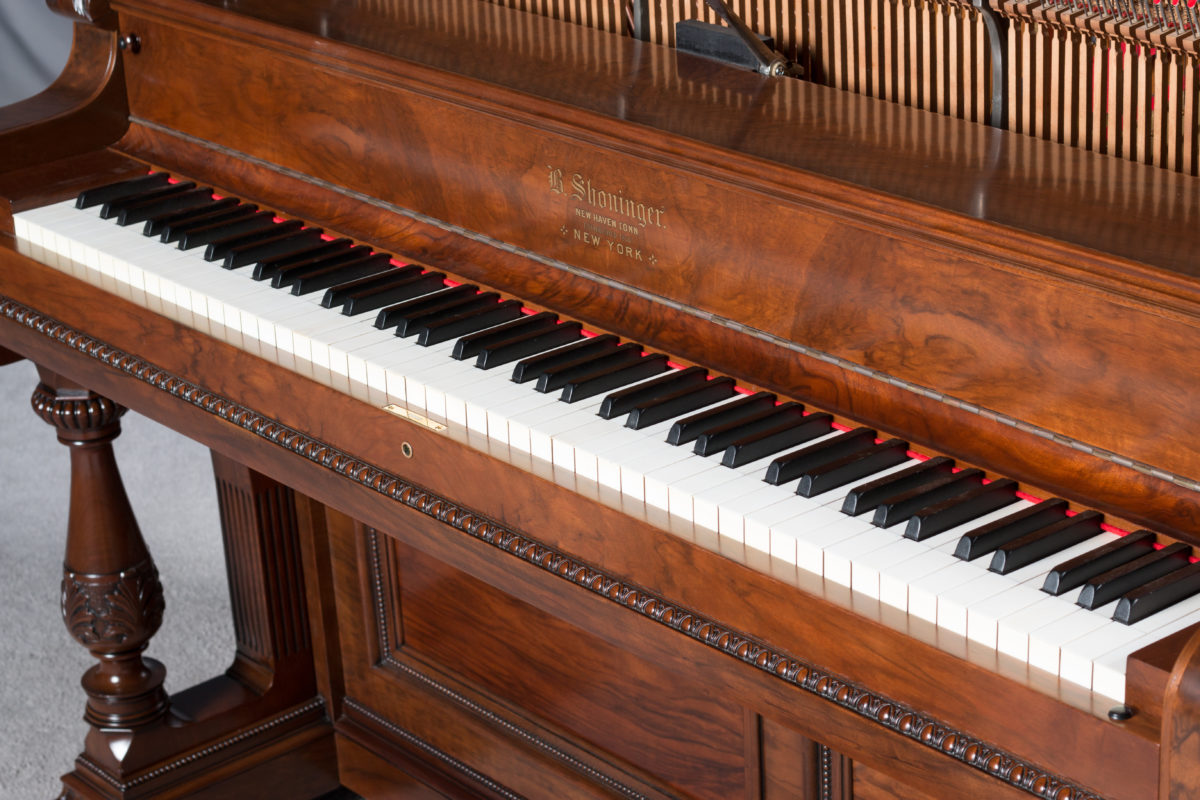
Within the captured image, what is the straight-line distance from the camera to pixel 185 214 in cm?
237

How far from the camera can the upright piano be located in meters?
1.43

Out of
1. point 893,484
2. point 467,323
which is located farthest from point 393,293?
point 893,484

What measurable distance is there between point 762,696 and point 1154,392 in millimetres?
450

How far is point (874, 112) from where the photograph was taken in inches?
74.8

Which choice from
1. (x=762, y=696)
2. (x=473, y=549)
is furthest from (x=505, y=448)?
(x=762, y=696)

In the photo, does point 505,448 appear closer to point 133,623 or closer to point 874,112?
point 874,112

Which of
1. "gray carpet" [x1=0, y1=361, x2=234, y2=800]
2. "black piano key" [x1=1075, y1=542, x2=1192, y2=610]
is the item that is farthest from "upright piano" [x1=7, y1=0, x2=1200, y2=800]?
"gray carpet" [x1=0, y1=361, x2=234, y2=800]

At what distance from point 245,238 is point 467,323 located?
17.8 inches

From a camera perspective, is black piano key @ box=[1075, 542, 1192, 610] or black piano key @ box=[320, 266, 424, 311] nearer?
black piano key @ box=[1075, 542, 1192, 610]

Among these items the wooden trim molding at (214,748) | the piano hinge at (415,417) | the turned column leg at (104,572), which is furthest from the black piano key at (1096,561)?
the wooden trim molding at (214,748)

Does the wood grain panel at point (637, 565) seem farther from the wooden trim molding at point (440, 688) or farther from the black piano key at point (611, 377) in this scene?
the wooden trim molding at point (440, 688)

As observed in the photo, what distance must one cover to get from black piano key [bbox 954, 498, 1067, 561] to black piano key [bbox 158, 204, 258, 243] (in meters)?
1.28

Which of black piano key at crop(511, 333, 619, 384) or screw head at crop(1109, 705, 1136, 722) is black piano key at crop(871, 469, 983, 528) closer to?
screw head at crop(1109, 705, 1136, 722)

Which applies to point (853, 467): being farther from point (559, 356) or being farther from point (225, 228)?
point (225, 228)
